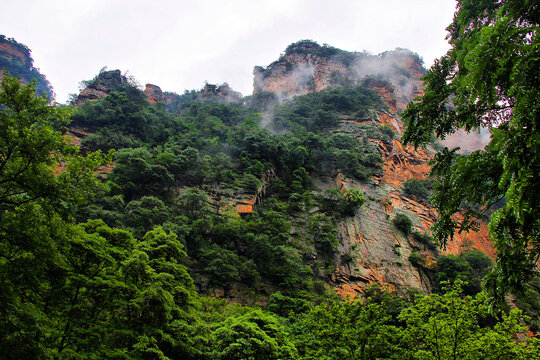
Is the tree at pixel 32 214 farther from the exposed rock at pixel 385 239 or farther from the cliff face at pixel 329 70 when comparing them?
the cliff face at pixel 329 70

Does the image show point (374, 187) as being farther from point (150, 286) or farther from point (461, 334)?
point (150, 286)

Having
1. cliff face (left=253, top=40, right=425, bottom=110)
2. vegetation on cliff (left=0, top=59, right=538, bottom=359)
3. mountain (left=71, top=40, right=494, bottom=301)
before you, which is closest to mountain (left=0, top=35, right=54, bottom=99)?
mountain (left=71, top=40, right=494, bottom=301)

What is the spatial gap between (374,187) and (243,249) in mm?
16490

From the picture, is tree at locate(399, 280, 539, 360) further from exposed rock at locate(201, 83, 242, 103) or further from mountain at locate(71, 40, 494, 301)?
exposed rock at locate(201, 83, 242, 103)

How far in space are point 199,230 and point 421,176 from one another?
94.3 ft

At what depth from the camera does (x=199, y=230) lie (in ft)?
62.7

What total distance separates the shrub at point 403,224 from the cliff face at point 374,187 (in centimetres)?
43

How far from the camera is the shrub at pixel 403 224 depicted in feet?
89.0

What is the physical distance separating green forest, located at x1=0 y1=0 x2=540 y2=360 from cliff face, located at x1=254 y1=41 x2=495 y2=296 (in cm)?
175

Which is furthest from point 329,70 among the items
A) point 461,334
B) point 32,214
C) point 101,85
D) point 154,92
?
point 32,214

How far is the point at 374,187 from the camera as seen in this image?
31156mm

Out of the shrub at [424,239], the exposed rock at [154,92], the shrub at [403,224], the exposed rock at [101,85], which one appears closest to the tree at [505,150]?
the shrub at [403,224]

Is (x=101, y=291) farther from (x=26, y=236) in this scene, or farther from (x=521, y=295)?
(x=521, y=295)

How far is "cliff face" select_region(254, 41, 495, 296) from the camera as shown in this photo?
77.2 ft
